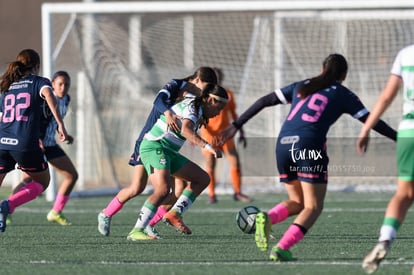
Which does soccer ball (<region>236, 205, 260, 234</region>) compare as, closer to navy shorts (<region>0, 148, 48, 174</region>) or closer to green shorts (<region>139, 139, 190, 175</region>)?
green shorts (<region>139, 139, 190, 175</region>)

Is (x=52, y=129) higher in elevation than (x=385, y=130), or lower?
lower

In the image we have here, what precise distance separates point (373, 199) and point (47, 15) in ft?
19.8

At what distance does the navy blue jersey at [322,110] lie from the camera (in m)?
8.22

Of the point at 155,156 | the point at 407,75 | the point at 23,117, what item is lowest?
the point at 155,156

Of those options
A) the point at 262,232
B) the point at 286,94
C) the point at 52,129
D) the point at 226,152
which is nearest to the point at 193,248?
the point at 262,232

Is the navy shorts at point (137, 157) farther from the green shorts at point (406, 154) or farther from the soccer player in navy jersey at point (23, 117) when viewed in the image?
the green shorts at point (406, 154)

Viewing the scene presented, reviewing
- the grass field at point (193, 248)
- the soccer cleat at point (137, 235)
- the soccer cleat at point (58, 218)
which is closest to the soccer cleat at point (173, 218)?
the grass field at point (193, 248)

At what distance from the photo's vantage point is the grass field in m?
7.78

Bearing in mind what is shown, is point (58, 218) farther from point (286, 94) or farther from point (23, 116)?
point (286, 94)

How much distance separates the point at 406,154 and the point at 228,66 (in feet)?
43.7

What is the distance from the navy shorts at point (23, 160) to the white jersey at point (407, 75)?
426cm

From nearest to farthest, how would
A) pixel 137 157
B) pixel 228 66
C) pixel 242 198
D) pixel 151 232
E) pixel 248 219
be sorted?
pixel 248 219
pixel 137 157
pixel 151 232
pixel 242 198
pixel 228 66

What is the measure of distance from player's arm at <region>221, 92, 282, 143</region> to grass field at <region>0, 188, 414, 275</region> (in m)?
1.03

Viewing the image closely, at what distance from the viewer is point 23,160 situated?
1005 centimetres
